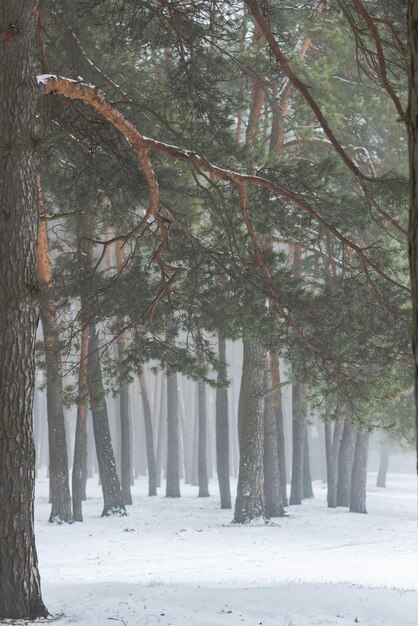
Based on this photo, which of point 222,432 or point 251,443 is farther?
point 222,432

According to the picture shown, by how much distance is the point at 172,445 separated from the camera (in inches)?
1325

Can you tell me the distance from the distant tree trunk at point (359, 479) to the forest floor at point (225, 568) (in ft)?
1.65

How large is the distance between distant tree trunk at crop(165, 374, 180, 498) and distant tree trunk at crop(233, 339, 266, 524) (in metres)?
10.6

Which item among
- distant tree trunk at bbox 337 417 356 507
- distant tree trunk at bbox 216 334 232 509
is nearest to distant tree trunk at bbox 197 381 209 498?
distant tree trunk at bbox 216 334 232 509

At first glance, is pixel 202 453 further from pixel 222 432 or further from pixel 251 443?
pixel 251 443

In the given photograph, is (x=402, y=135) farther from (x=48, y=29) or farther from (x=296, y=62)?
(x=48, y=29)

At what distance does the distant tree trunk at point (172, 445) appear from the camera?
33.0 metres

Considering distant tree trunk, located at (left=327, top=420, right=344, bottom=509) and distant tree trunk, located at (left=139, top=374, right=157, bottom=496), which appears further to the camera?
distant tree trunk, located at (left=139, top=374, right=157, bottom=496)

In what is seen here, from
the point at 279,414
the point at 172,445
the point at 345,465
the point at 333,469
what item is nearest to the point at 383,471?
the point at 333,469

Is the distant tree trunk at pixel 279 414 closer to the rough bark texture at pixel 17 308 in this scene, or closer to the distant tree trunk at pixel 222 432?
the distant tree trunk at pixel 222 432

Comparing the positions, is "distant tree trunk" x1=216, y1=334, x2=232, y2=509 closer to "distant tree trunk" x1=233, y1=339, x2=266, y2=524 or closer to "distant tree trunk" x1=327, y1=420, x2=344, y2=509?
"distant tree trunk" x1=327, y1=420, x2=344, y2=509

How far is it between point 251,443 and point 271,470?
3864 millimetres

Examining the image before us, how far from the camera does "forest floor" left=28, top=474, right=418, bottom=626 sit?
894 cm

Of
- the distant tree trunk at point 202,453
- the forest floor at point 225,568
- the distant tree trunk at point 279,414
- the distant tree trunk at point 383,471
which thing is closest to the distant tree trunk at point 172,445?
the distant tree trunk at point 202,453
